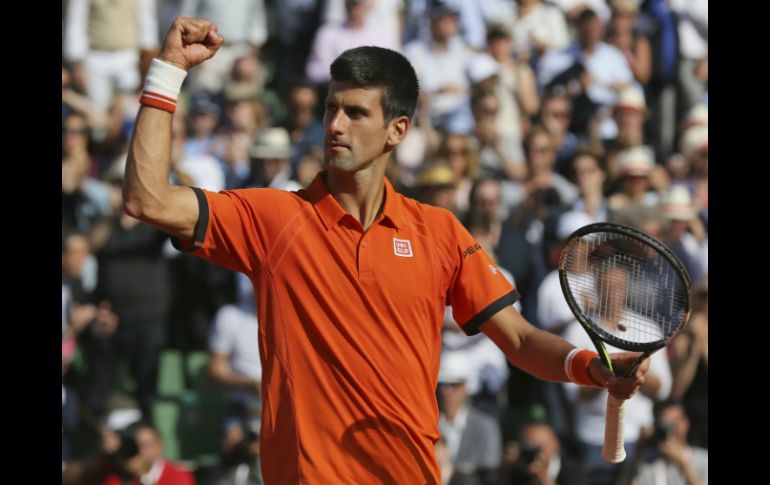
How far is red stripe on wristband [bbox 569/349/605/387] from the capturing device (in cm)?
410

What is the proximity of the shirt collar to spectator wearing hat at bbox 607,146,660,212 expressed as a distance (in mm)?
5486

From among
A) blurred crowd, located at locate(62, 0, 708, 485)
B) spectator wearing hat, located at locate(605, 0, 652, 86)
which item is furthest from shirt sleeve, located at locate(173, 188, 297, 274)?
spectator wearing hat, located at locate(605, 0, 652, 86)

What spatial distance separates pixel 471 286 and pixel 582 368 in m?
0.51

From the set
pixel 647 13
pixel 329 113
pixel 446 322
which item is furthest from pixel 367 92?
pixel 647 13

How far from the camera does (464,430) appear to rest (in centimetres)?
869

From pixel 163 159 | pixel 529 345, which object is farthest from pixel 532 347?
pixel 163 159

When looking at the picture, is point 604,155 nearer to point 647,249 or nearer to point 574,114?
point 574,114

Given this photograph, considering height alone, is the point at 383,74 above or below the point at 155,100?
above

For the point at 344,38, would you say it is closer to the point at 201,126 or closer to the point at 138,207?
the point at 201,126

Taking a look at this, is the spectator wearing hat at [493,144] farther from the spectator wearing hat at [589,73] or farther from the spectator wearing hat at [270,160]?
the spectator wearing hat at [270,160]

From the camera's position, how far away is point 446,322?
8.98 meters

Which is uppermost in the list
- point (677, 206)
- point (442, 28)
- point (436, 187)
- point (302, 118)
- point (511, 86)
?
point (442, 28)

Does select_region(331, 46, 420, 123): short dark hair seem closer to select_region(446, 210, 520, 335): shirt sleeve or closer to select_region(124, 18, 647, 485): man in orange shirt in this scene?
select_region(124, 18, 647, 485): man in orange shirt

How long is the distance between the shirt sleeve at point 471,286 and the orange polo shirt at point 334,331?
0.43 ft
